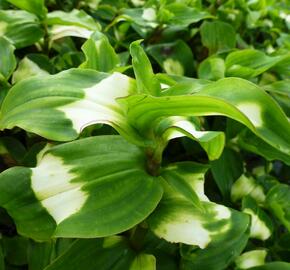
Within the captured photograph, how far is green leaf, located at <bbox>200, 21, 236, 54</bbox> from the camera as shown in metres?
1.06

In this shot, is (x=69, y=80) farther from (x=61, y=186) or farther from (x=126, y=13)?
(x=126, y=13)

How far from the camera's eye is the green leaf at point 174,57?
0.97m

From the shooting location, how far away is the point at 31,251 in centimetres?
66

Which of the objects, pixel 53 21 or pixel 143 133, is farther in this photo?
pixel 53 21

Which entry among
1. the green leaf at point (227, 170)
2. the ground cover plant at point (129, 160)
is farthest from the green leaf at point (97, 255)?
the green leaf at point (227, 170)

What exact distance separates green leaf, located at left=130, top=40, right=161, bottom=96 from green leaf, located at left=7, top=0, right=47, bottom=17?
0.37 metres

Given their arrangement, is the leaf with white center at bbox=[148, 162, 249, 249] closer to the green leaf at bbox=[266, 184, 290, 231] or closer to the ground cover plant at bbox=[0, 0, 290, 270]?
the ground cover plant at bbox=[0, 0, 290, 270]

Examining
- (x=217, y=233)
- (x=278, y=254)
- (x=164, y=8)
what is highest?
(x=164, y=8)

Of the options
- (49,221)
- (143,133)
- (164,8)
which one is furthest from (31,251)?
(164,8)

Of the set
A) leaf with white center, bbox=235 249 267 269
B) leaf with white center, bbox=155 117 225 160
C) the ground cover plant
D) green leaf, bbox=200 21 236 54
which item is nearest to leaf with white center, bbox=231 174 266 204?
the ground cover plant

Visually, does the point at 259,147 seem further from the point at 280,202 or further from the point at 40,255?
the point at 40,255

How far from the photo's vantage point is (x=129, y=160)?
571 mm

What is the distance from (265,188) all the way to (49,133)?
1.68 ft

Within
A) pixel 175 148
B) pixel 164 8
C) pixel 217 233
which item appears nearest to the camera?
pixel 217 233
